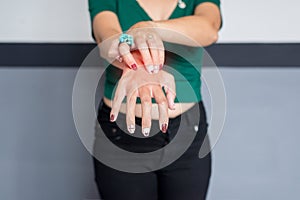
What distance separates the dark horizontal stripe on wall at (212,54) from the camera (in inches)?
44.3

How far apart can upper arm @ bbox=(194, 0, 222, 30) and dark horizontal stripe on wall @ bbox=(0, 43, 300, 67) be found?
0.41m

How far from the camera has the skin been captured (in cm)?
45

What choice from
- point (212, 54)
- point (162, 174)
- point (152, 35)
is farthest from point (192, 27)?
point (212, 54)

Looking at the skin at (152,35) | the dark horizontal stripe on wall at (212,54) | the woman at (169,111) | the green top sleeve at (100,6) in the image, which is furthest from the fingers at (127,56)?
the dark horizontal stripe on wall at (212,54)

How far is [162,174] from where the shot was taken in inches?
29.7

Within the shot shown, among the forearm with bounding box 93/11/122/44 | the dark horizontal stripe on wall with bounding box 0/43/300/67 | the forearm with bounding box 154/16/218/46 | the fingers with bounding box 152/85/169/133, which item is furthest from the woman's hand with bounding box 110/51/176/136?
the dark horizontal stripe on wall with bounding box 0/43/300/67

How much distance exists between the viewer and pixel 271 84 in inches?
45.6

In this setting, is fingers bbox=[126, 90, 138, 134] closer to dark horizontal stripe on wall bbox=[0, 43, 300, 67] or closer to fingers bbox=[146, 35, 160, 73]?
fingers bbox=[146, 35, 160, 73]

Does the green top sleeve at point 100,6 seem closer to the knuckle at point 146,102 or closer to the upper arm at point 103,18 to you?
the upper arm at point 103,18

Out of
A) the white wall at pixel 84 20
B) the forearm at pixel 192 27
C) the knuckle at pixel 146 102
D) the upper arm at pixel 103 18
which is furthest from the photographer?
the white wall at pixel 84 20

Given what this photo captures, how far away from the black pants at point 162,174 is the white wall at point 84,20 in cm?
43

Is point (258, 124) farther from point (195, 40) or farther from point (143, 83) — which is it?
point (143, 83)

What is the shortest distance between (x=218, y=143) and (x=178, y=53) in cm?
55

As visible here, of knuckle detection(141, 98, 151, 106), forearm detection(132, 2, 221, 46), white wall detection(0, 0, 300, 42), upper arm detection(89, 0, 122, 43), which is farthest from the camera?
white wall detection(0, 0, 300, 42)
